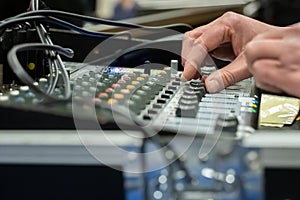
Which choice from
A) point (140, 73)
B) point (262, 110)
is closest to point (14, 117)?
point (140, 73)

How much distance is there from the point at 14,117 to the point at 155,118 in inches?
5.3

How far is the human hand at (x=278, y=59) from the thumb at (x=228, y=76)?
115mm

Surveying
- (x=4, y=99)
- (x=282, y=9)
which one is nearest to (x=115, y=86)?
(x=4, y=99)

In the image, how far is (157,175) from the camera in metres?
0.49

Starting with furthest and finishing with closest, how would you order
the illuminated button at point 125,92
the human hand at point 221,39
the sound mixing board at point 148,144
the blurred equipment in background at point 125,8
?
the blurred equipment in background at point 125,8 < the human hand at point 221,39 < the illuminated button at point 125,92 < the sound mixing board at point 148,144

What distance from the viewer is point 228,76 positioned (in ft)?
2.22

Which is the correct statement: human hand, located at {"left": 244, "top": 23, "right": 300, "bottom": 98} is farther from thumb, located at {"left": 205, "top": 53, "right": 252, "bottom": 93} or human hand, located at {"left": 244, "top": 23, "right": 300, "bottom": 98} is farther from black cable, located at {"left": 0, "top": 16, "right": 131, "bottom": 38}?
black cable, located at {"left": 0, "top": 16, "right": 131, "bottom": 38}

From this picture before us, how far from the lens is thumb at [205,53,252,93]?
665 millimetres

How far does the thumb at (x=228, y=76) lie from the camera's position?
2.18 ft

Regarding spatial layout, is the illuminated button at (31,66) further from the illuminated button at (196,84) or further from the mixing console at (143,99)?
the illuminated button at (196,84)

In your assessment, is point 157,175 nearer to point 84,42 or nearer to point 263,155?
point 263,155

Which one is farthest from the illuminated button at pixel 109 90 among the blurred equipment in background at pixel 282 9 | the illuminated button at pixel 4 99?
the blurred equipment in background at pixel 282 9

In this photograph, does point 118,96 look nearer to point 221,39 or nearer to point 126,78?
point 126,78

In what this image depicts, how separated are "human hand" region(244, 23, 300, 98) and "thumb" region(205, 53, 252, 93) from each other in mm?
115
